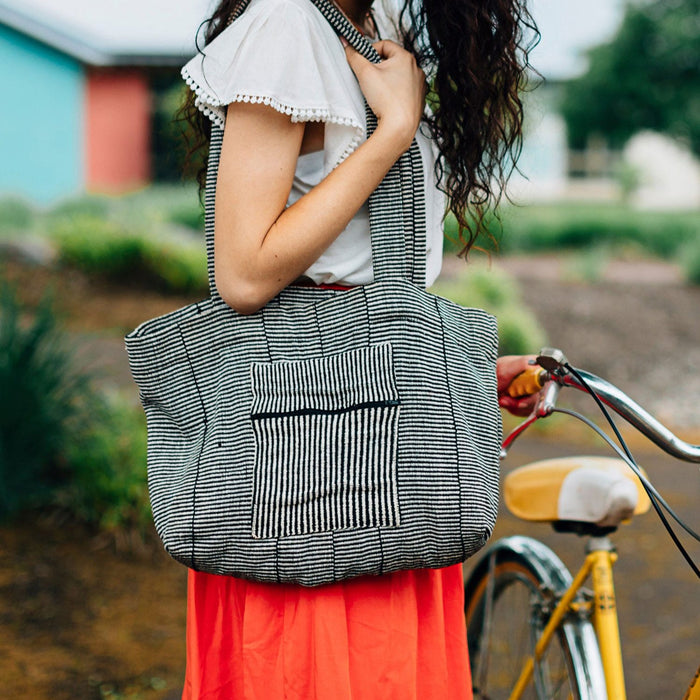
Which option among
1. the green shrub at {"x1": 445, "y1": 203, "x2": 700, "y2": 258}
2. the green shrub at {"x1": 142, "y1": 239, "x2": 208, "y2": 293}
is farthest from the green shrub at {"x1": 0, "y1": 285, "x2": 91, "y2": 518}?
the green shrub at {"x1": 445, "y1": 203, "x2": 700, "y2": 258}

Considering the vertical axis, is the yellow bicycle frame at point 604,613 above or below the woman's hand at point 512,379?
below

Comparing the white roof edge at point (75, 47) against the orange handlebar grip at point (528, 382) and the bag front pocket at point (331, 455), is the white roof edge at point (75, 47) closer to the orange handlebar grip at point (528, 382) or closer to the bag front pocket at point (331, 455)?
the orange handlebar grip at point (528, 382)

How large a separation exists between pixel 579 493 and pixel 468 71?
86 centimetres

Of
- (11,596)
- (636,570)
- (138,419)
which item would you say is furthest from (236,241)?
(636,570)

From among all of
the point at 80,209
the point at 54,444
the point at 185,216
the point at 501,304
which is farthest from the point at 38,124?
the point at 54,444

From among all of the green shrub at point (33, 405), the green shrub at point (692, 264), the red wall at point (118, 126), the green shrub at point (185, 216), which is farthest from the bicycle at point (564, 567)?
the red wall at point (118, 126)

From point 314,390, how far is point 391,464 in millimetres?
149

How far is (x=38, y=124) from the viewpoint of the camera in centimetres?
1356

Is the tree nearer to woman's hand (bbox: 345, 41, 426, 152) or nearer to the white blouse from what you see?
woman's hand (bbox: 345, 41, 426, 152)

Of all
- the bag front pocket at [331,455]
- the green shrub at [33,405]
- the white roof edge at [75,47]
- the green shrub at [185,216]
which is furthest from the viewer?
the white roof edge at [75,47]

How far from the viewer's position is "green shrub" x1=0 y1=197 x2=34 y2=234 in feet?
35.5

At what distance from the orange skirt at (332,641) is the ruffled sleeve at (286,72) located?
2.15ft

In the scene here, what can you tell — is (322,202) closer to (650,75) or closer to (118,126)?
(118,126)

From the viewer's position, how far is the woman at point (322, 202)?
1298 mm
